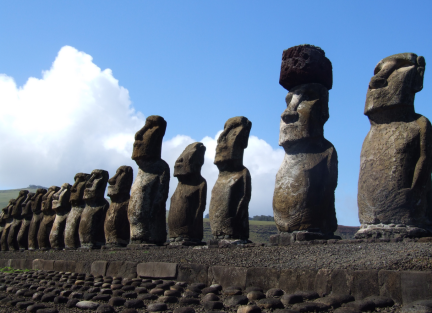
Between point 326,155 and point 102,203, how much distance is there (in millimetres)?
7802

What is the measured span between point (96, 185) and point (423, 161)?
30.6 feet

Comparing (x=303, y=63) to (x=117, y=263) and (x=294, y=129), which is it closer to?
(x=294, y=129)

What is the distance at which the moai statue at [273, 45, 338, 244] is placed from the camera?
723 cm

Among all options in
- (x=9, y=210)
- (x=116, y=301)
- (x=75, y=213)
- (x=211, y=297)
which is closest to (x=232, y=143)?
(x=116, y=301)

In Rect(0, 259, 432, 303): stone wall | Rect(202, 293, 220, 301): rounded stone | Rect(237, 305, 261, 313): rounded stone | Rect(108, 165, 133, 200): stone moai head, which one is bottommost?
Rect(202, 293, 220, 301): rounded stone

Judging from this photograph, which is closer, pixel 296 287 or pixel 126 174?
pixel 296 287

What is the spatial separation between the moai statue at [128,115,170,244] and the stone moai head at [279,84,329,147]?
4216mm

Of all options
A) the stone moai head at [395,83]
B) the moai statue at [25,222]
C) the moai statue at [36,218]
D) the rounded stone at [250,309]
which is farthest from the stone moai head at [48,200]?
the rounded stone at [250,309]

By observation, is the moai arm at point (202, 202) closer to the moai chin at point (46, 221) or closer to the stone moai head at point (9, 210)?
the moai chin at point (46, 221)

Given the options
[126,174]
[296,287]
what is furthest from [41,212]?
[296,287]

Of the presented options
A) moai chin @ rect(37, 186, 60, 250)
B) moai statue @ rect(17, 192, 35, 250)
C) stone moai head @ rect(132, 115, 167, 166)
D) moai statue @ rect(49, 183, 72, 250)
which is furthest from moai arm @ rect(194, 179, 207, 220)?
moai statue @ rect(17, 192, 35, 250)

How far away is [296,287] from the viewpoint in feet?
15.2

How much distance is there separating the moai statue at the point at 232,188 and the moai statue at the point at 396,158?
2.44 metres

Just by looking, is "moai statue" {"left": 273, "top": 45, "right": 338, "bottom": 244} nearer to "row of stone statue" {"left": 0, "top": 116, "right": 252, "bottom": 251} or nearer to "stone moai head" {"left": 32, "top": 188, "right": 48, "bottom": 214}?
"row of stone statue" {"left": 0, "top": 116, "right": 252, "bottom": 251}
